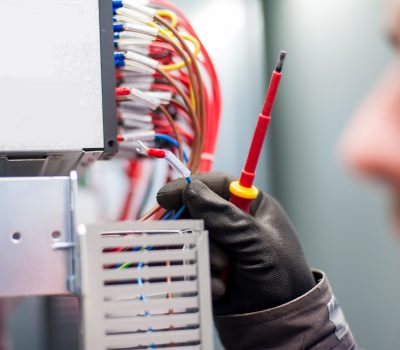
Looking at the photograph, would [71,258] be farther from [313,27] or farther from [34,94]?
[313,27]

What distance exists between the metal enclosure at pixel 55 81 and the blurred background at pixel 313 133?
401mm

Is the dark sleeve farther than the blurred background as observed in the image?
No

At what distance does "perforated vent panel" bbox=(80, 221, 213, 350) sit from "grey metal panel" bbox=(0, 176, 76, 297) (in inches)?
2.1

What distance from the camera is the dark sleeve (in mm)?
682

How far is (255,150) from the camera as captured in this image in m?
0.62

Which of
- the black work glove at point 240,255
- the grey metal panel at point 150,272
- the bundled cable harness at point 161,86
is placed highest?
the bundled cable harness at point 161,86

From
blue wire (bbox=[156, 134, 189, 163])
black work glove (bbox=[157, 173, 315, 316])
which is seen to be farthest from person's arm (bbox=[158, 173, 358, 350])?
blue wire (bbox=[156, 134, 189, 163])

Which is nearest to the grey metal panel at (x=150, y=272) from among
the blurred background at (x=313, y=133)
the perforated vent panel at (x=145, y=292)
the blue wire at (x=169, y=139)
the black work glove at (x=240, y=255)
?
the perforated vent panel at (x=145, y=292)

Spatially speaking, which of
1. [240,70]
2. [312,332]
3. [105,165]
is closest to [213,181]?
[312,332]

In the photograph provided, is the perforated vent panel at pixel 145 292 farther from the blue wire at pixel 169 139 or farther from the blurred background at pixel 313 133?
the blurred background at pixel 313 133

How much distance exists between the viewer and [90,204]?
3.48 ft

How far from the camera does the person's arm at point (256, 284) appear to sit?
2.11ft

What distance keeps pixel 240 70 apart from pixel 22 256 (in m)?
0.76

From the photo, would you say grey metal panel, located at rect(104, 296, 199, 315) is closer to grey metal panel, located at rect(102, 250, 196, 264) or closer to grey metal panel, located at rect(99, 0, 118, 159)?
grey metal panel, located at rect(102, 250, 196, 264)
